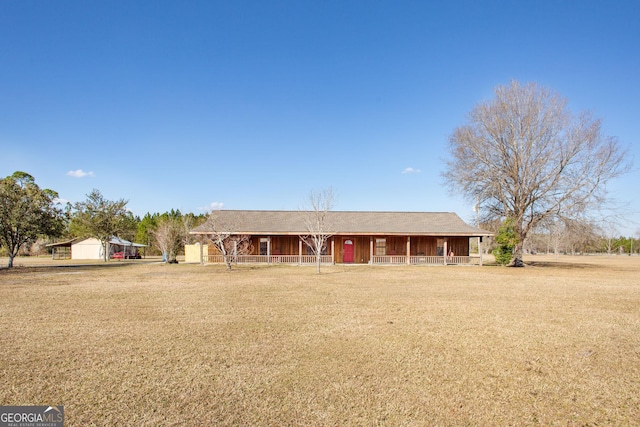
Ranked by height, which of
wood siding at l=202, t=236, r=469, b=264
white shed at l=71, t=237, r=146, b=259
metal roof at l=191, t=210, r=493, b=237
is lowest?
white shed at l=71, t=237, r=146, b=259

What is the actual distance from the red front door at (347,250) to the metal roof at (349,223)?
157 cm

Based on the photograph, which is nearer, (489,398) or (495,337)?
(489,398)

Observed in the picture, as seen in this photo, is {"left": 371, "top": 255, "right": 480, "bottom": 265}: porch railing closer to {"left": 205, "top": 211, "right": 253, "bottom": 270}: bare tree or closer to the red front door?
the red front door

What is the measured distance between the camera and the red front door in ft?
103

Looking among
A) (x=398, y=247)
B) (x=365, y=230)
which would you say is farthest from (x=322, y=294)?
(x=398, y=247)

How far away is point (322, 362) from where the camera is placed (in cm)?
571

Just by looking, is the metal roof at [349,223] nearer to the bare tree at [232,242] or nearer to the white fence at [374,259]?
the bare tree at [232,242]

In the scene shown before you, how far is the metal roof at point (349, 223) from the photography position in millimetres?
28922

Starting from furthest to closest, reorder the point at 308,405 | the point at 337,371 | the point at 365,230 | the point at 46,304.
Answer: the point at 365,230 → the point at 46,304 → the point at 337,371 → the point at 308,405

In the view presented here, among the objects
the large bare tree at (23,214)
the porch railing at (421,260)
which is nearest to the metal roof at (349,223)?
the porch railing at (421,260)

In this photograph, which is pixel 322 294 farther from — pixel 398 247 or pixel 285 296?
pixel 398 247

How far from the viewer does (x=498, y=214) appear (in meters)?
30.0

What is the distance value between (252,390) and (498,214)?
29.9m

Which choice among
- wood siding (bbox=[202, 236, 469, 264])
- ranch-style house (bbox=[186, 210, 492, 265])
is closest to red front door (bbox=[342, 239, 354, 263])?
ranch-style house (bbox=[186, 210, 492, 265])
